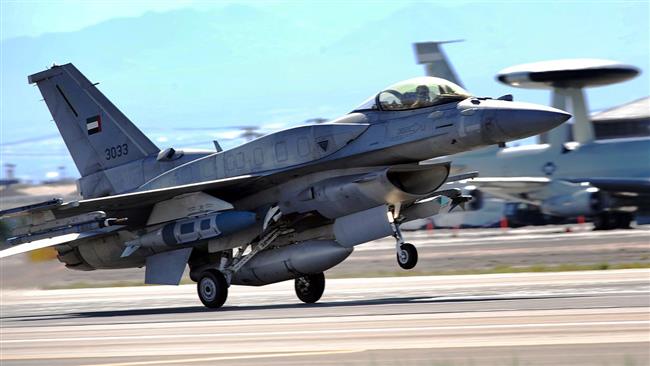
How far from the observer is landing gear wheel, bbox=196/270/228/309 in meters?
17.3

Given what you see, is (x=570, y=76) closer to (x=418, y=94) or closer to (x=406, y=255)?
(x=418, y=94)

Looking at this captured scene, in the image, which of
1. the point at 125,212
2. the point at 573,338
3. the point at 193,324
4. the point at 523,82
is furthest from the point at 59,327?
the point at 523,82

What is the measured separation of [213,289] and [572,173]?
28.5 meters

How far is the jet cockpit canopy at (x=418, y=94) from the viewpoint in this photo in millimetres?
16281

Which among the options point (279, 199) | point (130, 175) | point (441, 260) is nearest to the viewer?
point (279, 199)

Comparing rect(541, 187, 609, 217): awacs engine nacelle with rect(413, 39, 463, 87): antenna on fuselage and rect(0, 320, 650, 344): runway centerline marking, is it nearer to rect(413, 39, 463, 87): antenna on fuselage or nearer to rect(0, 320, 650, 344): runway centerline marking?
rect(413, 39, 463, 87): antenna on fuselage

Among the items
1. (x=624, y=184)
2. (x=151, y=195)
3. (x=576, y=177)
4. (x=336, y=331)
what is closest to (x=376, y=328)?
(x=336, y=331)

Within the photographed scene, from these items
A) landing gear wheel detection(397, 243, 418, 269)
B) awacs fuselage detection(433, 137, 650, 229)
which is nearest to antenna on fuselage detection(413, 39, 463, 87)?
awacs fuselage detection(433, 137, 650, 229)

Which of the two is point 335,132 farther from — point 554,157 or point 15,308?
point 554,157

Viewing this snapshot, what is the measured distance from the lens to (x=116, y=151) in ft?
67.0

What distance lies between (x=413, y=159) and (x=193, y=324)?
471 centimetres

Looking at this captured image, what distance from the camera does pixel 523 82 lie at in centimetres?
5725

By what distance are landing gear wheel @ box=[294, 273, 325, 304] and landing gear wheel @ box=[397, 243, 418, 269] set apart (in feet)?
7.33

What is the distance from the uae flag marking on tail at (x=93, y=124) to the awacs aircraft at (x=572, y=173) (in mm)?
22649
